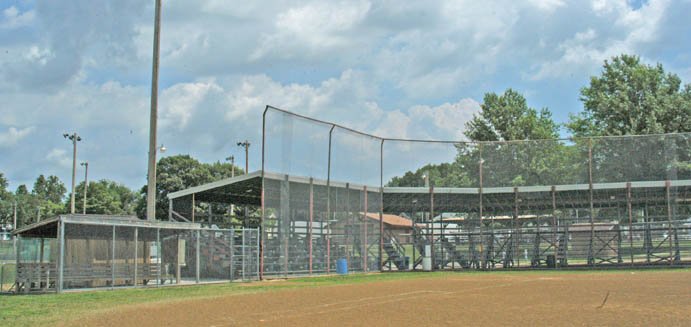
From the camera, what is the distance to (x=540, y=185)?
31.2 metres

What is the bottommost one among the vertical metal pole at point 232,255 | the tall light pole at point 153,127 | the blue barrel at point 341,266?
the blue barrel at point 341,266

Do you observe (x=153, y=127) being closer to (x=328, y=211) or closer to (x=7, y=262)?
(x=328, y=211)

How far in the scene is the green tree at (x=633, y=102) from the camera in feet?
142

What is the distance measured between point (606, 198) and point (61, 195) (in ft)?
449

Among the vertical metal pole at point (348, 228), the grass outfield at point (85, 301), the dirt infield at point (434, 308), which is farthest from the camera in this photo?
the vertical metal pole at point (348, 228)

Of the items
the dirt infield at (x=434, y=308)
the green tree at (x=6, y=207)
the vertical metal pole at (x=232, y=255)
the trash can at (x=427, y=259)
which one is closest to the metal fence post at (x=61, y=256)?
A: the dirt infield at (x=434, y=308)

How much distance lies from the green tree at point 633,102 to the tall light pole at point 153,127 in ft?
107

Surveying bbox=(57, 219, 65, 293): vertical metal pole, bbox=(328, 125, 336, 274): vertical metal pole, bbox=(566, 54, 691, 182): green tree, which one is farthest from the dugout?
bbox=(566, 54, 691, 182): green tree

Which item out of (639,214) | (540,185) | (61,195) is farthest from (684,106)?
(61,195)

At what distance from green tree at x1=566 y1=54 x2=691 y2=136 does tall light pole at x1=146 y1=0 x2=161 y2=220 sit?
107ft

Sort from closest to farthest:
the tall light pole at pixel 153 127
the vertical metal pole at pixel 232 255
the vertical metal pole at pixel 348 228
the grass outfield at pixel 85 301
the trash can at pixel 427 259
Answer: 1. the grass outfield at pixel 85 301
2. the vertical metal pole at pixel 232 255
3. the tall light pole at pixel 153 127
4. the vertical metal pole at pixel 348 228
5. the trash can at pixel 427 259

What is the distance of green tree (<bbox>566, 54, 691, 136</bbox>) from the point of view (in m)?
43.2

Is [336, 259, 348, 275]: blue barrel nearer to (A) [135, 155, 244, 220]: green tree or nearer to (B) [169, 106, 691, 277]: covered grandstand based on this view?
(B) [169, 106, 691, 277]: covered grandstand

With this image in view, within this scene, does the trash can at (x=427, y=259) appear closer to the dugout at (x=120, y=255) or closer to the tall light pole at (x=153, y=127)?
the dugout at (x=120, y=255)
